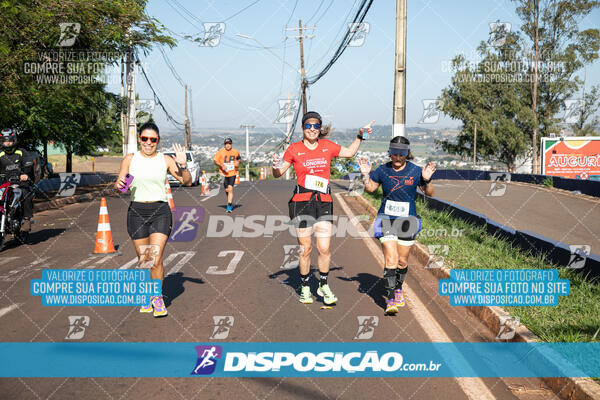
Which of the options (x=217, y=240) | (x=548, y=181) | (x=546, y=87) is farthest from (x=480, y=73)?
(x=217, y=240)

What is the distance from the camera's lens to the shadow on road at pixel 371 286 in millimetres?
6768

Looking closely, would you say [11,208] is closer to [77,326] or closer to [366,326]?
[77,326]

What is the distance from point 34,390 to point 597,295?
229 inches

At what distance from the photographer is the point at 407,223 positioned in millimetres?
6246

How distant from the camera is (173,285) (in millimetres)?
7363

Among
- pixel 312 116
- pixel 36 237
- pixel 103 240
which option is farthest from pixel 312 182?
pixel 36 237

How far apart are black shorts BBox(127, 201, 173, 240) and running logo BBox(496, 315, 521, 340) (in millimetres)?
3747

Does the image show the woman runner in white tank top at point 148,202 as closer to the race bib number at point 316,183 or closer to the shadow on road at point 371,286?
the race bib number at point 316,183

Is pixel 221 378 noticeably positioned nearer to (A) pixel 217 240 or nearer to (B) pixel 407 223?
(B) pixel 407 223

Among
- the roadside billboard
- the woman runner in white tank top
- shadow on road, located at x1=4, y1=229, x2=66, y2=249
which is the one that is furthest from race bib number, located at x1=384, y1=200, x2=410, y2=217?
the roadside billboard

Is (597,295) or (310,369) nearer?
(310,369)

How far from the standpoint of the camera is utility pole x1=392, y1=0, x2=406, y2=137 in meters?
14.2

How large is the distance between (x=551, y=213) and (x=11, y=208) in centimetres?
1772

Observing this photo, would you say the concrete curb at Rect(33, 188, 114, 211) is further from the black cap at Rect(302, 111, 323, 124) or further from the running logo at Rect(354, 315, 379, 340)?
the running logo at Rect(354, 315, 379, 340)
